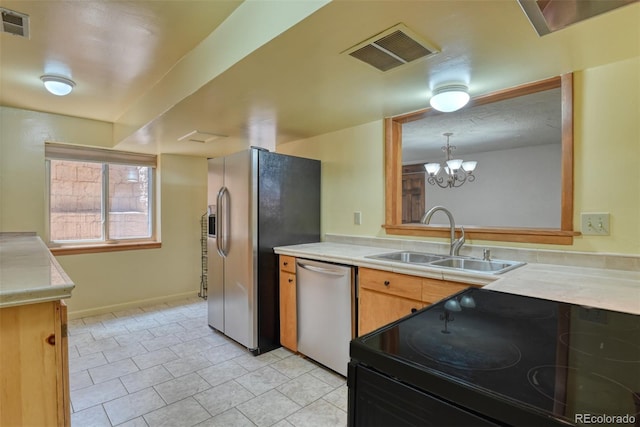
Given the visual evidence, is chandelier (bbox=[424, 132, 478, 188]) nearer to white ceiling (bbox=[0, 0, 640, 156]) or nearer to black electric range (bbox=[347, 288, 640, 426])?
white ceiling (bbox=[0, 0, 640, 156])

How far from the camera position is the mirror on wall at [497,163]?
1.98 meters

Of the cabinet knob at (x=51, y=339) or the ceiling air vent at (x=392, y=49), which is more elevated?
the ceiling air vent at (x=392, y=49)

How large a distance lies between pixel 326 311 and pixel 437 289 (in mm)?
950

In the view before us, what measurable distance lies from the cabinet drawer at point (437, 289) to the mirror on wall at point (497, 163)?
0.67 metres

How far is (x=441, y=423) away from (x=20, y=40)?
112 inches

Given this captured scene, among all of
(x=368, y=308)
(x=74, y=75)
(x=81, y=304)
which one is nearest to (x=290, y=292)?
(x=368, y=308)

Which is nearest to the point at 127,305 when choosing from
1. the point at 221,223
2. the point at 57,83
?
the point at 221,223

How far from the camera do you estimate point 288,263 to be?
2.74 meters

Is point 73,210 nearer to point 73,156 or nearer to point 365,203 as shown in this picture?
point 73,156

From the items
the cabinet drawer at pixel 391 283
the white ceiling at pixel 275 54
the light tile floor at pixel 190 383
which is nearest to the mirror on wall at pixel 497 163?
the white ceiling at pixel 275 54

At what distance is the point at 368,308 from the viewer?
2143mm

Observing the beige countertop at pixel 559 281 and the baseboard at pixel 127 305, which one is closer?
the beige countertop at pixel 559 281

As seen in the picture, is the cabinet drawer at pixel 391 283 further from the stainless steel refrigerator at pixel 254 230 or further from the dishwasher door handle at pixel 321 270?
the stainless steel refrigerator at pixel 254 230

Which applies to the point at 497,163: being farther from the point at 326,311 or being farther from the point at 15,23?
the point at 15,23
